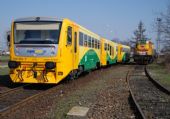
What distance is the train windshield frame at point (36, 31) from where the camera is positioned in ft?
50.9

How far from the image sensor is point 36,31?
15.7 m

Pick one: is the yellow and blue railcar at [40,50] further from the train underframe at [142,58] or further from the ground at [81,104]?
the train underframe at [142,58]

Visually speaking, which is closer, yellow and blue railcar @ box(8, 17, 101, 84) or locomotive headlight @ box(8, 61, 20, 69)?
yellow and blue railcar @ box(8, 17, 101, 84)

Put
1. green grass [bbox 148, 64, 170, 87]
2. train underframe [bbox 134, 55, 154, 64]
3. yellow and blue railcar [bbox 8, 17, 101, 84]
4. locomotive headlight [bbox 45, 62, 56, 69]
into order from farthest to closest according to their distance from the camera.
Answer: train underframe [bbox 134, 55, 154, 64] < green grass [bbox 148, 64, 170, 87] < yellow and blue railcar [bbox 8, 17, 101, 84] < locomotive headlight [bbox 45, 62, 56, 69]

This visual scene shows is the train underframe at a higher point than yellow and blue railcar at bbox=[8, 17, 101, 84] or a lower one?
lower

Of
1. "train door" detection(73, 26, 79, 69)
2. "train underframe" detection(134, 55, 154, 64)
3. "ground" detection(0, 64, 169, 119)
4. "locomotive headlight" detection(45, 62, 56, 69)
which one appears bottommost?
"ground" detection(0, 64, 169, 119)

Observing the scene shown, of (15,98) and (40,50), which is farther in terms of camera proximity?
(40,50)

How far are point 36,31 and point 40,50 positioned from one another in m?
0.96

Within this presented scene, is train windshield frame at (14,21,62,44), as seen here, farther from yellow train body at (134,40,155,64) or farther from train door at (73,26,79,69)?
yellow train body at (134,40,155,64)

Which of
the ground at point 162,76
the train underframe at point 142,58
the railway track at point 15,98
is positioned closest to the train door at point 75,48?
the railway track at point 15,98

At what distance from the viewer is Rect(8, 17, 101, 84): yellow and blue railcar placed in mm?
15164

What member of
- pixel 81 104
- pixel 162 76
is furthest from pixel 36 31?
pixel 162 76

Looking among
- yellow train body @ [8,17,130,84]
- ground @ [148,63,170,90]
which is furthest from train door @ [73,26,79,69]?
ground @ [148,63,170,90]

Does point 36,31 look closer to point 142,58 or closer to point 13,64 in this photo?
point 13,64
